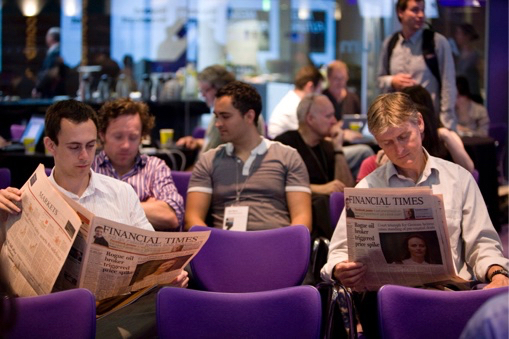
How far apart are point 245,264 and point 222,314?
3.56 ft

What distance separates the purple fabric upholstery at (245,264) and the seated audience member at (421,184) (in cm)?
22

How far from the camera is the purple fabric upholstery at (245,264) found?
11.7 feet

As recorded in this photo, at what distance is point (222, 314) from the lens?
98.1 inches

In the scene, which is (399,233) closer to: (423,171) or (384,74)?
(423,171)

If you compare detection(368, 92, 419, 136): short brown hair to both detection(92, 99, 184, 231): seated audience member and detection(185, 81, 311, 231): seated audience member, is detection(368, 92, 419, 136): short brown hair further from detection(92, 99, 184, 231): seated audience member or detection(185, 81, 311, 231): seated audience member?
detection(92, 99, 184, 231): seated audience member

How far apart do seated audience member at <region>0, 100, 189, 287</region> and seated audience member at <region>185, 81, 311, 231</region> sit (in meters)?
1.00

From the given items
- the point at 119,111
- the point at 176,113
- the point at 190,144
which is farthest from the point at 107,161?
the point at 176,113

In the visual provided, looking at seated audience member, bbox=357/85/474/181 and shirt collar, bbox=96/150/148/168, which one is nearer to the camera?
seated audience member, bbox=357/85/474/181

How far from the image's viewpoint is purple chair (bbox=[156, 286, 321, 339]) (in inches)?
97.8

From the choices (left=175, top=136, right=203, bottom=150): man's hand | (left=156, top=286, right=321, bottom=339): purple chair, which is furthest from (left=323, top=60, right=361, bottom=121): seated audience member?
(left=156, top=286, right=321, bottom=339): purple chair

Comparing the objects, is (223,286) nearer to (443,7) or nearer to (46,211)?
(46,211)

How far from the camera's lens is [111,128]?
14.3ft

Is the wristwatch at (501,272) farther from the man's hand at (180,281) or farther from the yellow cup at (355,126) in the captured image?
the yellow cup at (355,126)

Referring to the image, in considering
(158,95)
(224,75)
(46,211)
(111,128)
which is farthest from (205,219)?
(158,95)
